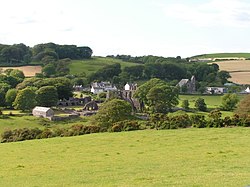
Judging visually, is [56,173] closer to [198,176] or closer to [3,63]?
[198,176]

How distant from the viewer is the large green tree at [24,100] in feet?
310

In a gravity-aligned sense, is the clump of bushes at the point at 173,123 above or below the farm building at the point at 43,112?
above

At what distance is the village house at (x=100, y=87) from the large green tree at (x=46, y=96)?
1465 inches

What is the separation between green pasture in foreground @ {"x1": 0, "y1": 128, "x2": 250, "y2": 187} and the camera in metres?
21.6

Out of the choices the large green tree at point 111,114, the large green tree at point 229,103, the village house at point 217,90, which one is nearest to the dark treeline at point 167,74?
the village house at point 217,90

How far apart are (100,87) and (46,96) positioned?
147 ft

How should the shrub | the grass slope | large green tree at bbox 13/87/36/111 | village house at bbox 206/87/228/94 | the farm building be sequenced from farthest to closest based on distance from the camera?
village house at bbox 206/87/228/94 < large green tree at bbox 13/87/36/111 < the farm building < the grass slope < the shrub

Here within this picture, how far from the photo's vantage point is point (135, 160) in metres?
29.2

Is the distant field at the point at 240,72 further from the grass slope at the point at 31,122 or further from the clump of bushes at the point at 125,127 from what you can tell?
the clump of bushes at the point at 125,127

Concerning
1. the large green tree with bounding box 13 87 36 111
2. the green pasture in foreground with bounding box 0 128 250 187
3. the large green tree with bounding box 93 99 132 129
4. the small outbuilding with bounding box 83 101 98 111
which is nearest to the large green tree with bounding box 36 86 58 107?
the large green tree with bounding box 13 87 36 111

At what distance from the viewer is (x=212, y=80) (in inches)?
6732

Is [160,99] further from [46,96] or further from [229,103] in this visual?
[46,96]

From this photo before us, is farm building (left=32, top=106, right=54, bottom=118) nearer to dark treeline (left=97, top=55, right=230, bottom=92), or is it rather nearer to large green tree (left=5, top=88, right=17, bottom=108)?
large green tree (left=5, top=88, right=17, bottom=108)

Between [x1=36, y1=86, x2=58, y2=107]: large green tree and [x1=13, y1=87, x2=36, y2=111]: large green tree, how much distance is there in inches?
192
